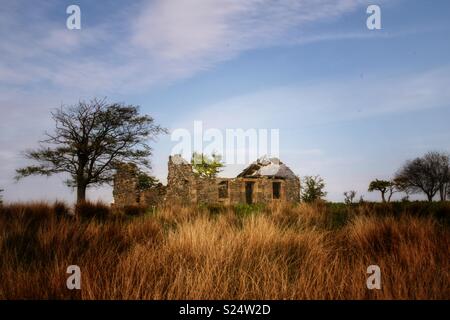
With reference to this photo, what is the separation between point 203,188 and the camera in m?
26.6

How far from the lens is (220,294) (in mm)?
2801

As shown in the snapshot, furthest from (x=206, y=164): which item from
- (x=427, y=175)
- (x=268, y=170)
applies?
(x=427, y=175)

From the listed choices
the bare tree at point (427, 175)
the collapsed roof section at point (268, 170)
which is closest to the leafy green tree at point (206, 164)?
the collapsed roof section at point (268, 170)

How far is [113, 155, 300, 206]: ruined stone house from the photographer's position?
25734 millimetres

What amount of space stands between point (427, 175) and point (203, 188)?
2446 centimetres

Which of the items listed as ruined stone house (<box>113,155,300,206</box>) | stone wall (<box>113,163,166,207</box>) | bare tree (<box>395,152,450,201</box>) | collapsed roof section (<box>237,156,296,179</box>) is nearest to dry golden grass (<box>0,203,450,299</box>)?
stone wall (<box>113,163,166,207</box>)

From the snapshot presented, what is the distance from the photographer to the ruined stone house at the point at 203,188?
25734 millimetres

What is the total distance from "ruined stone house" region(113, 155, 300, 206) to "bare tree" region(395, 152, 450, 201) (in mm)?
15049

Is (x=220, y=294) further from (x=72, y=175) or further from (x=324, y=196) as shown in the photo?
(x=324, y=196)

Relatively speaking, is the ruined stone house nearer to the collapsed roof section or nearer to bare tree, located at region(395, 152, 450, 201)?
the collapsed roof section

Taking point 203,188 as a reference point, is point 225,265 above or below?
below

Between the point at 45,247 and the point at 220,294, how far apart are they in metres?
2.74

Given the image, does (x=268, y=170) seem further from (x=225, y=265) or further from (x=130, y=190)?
(x=225, y=265)

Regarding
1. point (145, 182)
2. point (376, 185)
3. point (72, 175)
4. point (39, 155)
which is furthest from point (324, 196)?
point (39, 155)
